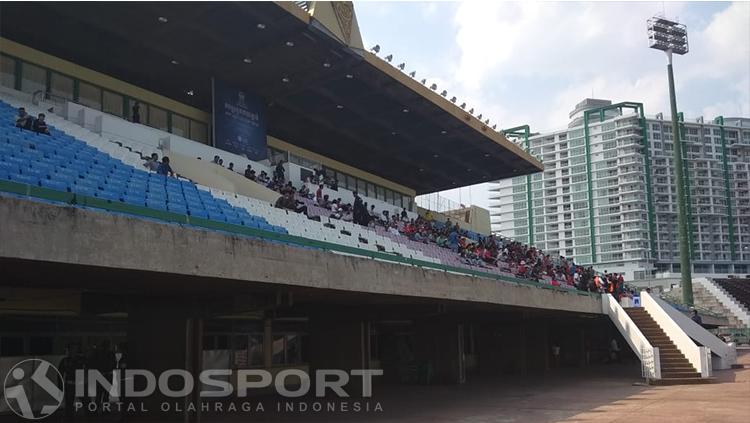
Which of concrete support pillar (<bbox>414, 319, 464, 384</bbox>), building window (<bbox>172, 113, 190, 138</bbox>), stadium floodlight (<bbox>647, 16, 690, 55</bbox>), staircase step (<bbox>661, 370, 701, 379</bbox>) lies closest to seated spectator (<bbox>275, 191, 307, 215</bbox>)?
concrete support pillar (<bbox>414, 319, 464, 384</bbox>)

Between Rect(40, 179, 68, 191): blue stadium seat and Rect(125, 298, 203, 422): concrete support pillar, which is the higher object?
Rect(40, 179, 68, 191): blue stadium seat

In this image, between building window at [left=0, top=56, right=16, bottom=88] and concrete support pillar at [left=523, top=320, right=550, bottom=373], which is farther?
concrete support pillar at [left=523, top=320, right=550, bottom=373]

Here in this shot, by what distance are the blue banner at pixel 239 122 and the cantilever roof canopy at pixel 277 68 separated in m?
0.48

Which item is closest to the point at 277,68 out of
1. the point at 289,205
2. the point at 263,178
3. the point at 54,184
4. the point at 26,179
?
the point at 263,178

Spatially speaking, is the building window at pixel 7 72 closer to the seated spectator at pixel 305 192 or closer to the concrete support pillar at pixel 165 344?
the seated spectator at pixel 305 192

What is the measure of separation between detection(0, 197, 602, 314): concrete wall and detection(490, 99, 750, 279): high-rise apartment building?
9150 centimetres

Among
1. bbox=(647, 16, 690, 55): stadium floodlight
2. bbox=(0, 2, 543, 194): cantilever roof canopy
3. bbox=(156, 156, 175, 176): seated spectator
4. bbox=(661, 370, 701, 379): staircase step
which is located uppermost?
bbox=(647, 16, 690, 55): stadium floodlight

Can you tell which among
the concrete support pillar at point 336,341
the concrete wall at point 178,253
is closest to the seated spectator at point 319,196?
the concrete support pillar at point 336,341

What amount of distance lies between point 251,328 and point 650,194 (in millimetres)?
92067

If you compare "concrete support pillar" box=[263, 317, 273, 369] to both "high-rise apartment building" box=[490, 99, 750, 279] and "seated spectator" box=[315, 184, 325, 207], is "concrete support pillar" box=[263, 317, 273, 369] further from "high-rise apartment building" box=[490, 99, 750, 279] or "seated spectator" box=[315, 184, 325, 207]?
"high-rise apartment building" box=[490, 99, 750, 279]

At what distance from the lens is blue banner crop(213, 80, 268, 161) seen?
2647 centimetres

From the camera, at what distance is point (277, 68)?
25.7 meters

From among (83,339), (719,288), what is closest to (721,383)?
(83,339)

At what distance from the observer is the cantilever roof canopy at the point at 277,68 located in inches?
811
